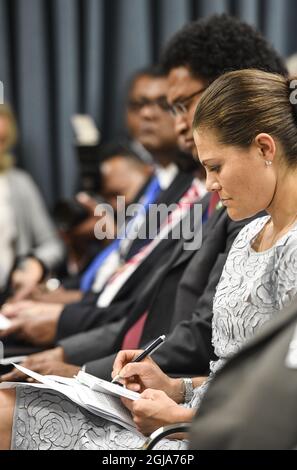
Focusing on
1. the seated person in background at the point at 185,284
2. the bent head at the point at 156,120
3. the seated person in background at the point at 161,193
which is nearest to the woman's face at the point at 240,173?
the seated person in background at the point at 185,284

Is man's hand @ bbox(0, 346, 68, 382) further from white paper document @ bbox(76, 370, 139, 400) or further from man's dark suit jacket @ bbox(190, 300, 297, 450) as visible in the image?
man's dark suit jacket @ bbox(190, 300, 297, 450)

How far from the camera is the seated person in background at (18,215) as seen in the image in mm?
3260

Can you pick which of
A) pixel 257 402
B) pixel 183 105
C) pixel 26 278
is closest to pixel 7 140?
pixel 26 278

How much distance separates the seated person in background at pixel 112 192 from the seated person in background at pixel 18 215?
26 cm

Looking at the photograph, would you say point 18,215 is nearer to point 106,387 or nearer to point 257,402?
point 106,387

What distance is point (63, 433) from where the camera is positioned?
4.61 feet

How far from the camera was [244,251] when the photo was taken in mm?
1456

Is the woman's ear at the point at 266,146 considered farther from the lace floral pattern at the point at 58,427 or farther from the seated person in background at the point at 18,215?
the seated person in background at the point at 18,215

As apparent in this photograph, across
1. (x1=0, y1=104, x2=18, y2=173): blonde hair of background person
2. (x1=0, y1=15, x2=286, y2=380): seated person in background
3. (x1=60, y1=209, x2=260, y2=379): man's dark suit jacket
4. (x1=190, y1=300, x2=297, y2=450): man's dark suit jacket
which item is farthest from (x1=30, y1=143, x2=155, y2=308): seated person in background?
(x1=190, y1=300, x2=297, y2=450): man's dark suit jacket

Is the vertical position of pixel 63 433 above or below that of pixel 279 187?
below

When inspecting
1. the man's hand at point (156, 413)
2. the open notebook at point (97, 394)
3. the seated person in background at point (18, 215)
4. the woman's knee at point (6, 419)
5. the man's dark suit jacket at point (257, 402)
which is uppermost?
the man's dark suit jacket at point (257, 402)

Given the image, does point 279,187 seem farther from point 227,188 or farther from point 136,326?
point 136,326
